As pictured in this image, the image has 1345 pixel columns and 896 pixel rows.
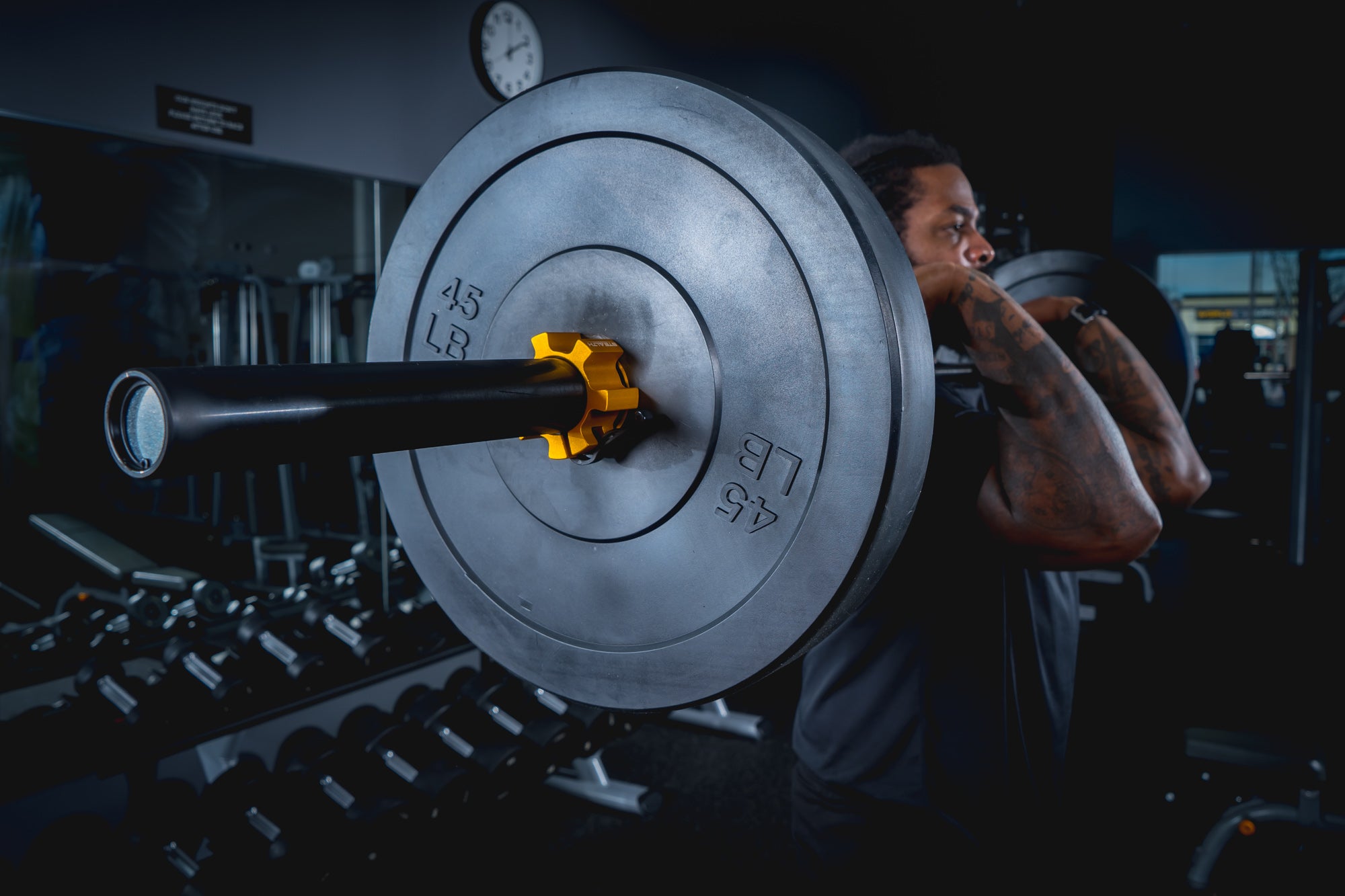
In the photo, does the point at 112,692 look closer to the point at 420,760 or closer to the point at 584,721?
the point at 420,760

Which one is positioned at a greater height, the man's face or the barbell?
the man's face

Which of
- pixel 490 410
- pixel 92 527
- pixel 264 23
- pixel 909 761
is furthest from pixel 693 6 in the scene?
pixel 490 410

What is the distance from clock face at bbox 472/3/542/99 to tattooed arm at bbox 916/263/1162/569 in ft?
8.13

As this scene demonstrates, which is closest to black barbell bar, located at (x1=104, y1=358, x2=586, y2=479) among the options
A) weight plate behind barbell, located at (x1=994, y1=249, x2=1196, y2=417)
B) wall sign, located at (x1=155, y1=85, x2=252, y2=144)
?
weight plate behind barbell, located at (x1=994, y1=249, x2=1196, y2=417)

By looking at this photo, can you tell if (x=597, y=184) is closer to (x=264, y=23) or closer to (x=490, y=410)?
(x=490, y=410)

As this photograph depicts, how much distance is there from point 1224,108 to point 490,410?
630 centimetres

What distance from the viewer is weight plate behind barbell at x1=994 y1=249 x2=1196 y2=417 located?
6.09 feet

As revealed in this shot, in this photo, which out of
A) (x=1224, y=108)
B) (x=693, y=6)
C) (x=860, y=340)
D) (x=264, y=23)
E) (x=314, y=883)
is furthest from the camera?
(x=1224, y=108)

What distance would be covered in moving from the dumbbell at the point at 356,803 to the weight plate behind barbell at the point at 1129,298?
1991mm

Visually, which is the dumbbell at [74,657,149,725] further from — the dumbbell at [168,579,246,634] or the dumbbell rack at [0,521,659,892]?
the dumbbell at [168,579,246,634]

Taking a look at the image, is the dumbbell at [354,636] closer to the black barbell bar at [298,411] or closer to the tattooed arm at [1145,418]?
the tattooed arm at [1145,418]

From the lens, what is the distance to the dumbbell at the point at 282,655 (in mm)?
2275

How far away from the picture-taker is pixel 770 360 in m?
0.50

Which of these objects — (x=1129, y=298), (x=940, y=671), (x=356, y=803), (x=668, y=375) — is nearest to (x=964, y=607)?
(x=940, y=671)
